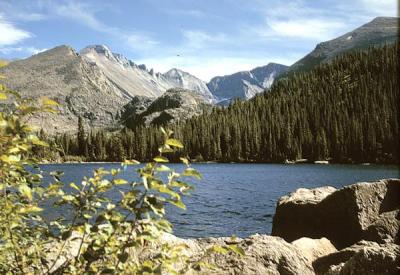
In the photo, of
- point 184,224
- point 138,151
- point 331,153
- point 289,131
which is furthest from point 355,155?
point 184,224

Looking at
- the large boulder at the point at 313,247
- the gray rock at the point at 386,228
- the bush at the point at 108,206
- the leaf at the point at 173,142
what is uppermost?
the leaf at the point at 173,142

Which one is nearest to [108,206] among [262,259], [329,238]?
[262,259]

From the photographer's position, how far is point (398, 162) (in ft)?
404

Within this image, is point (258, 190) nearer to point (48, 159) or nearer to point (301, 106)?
point (48, 159)

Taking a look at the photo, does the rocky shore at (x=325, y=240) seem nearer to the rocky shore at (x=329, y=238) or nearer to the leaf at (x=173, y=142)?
the rocky shore at (x=329, y=238)

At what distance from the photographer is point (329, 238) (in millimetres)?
15953

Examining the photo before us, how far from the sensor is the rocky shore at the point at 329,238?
27.2 ft

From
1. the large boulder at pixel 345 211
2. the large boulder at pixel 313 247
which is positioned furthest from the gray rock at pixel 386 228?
the large boulder at pixel 345 211

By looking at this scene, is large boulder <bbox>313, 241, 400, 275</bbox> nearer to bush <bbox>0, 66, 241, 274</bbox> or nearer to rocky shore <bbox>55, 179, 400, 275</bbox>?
rocky shore <bbox>55, 179, 400, 275</bbox>

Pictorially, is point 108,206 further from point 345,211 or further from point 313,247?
point 345,211

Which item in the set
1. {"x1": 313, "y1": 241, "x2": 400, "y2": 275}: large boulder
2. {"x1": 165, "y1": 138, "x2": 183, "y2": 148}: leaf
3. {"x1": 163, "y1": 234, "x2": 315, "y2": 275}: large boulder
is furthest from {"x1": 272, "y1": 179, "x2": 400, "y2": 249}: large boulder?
{"x1": 165, "y1": 138, "x2": 183, "y2": 148}: leaf

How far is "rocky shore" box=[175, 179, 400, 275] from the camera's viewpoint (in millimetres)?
8305

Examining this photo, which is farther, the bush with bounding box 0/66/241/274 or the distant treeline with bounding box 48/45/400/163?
the distant treeline with bounding box 48/45/400/163

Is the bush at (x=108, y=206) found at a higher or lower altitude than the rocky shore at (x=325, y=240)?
higher
